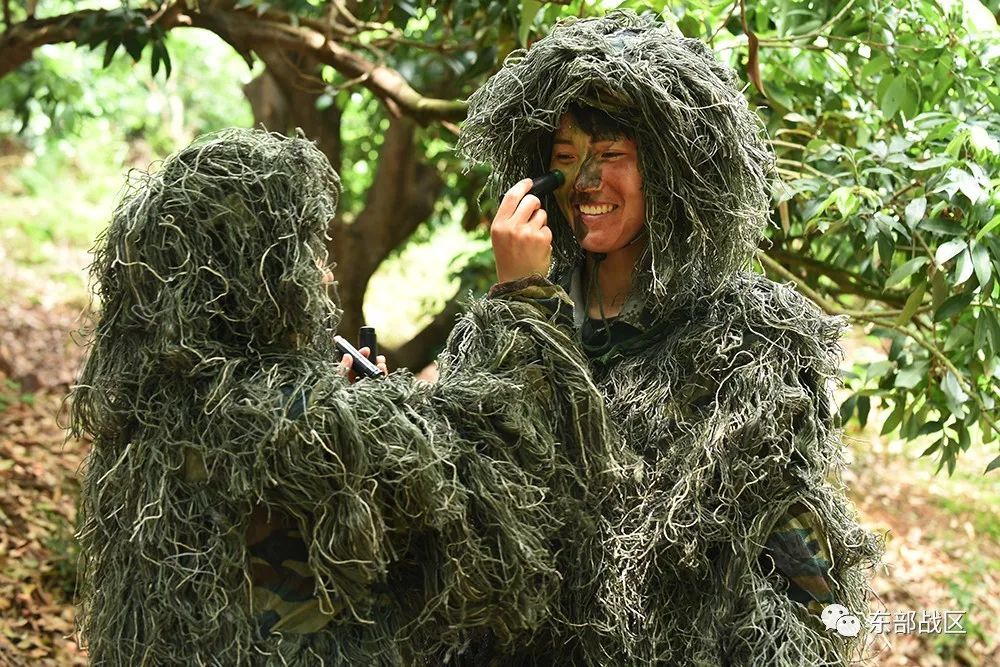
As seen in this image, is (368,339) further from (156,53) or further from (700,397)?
(156,53)

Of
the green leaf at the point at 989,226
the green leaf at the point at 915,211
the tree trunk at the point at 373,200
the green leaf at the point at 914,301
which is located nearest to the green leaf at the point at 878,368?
the green leaf at the point at 914,301

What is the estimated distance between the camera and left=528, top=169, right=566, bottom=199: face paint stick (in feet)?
6.05

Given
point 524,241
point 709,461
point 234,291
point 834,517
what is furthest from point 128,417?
point 834,517

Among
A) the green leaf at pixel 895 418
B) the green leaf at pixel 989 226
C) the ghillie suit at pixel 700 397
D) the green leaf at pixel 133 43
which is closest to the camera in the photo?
the ghillie suit at pixel 700 397

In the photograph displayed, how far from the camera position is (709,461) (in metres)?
1.72

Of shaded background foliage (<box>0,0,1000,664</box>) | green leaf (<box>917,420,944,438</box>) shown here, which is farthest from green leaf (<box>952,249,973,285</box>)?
green leaf (<box>917,420,944,438</box>)

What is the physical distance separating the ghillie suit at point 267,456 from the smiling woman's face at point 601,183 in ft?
1.10

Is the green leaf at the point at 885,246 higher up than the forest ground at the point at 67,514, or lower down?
higher up

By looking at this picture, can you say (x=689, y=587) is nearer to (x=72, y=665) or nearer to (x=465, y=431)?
(x=465, y=431)

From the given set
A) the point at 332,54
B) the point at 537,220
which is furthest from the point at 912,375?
the point at 332,54

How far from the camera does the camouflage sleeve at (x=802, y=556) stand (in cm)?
176

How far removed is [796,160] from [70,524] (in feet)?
9.36

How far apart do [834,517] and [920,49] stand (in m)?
1.43

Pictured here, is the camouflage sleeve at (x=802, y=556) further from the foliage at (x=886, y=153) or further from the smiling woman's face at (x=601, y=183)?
the foliage at (x=886, y=153)
